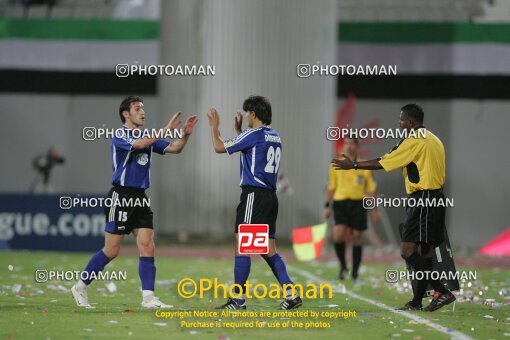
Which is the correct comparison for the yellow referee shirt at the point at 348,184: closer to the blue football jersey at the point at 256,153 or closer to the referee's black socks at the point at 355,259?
the referee's black socks at the point at 355,259

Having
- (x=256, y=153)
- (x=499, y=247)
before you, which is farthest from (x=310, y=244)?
(x=256, y=153)

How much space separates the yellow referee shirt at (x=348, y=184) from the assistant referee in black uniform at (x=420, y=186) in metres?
4.98

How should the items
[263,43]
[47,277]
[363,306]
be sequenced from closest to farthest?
[363,306] < [47,277] < [263,43]

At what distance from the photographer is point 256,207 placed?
10406mm

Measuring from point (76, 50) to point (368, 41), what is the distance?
769 cm

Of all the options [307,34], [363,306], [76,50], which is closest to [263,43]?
[307,34]

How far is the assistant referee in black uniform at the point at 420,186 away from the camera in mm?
10602

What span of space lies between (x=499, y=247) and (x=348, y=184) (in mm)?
10255

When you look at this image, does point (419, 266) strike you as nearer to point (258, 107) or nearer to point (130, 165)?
point (258, 107)

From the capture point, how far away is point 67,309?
10641 millimetres

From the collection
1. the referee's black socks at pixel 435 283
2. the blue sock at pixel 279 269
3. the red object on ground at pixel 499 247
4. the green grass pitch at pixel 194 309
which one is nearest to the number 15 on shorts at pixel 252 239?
the blue sock at pixel 279 269

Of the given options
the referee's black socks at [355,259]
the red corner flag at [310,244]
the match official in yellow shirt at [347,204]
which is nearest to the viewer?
the referee's black socks at [355,259]

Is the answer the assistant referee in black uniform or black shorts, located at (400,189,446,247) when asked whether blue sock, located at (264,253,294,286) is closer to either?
the assistant referee in black uniform

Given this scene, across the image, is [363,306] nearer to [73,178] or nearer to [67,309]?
[67,309]
